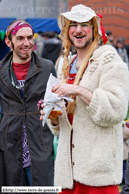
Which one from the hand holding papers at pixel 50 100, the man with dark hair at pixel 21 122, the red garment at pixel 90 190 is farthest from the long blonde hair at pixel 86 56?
the man with dark hair at pixel 21 122

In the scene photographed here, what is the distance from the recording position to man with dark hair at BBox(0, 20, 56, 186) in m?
3.16

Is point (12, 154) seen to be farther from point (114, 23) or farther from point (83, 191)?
point (114, 23)

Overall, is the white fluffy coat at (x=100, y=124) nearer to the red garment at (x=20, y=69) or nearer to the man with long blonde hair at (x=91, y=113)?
the man with long blonde hair at (x=91, y=113)

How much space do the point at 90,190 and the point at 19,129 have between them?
1151 millimetres

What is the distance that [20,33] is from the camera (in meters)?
3.21

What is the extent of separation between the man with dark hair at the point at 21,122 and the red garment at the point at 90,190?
0.82 metres

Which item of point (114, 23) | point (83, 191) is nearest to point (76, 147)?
point (83, 191)

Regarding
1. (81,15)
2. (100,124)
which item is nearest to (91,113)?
(100,124)

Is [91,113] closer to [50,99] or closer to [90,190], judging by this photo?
[50,99]

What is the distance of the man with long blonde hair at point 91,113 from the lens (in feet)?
7.04

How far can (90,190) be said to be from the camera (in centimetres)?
230

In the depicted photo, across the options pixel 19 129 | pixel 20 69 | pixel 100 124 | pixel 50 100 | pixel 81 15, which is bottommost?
pixel 19 129

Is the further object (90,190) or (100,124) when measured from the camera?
(90,190)

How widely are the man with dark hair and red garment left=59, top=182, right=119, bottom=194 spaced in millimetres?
821
